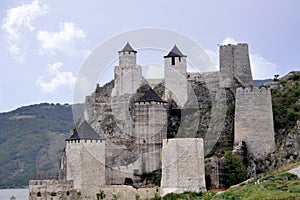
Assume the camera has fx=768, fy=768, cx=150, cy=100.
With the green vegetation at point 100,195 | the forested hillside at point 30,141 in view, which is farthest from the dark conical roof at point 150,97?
the forested hillside at point 30,141

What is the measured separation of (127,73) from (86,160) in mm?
10772

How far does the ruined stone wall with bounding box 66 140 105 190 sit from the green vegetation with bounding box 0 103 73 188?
50.1 metres

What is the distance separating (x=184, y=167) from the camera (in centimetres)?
4319

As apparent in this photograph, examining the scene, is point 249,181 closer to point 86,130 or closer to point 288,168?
point 288,168

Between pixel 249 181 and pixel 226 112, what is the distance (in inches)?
363

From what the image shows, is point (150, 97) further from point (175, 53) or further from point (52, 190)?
point (52, 190)

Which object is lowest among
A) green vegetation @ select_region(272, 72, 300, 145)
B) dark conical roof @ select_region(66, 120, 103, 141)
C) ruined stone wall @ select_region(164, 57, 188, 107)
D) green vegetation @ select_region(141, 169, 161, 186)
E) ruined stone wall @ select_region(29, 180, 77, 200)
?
ruined stone wall @ select_region(29, 180, 77, 200)

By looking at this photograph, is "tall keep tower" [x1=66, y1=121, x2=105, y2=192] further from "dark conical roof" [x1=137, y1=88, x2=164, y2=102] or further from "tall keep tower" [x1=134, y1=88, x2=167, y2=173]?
"dark conical roof" [x1=137, y1=88, x2=164, y2=102]

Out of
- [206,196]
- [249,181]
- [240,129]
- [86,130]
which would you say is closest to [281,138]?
[240,129]

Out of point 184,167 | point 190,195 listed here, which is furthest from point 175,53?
point 190,195

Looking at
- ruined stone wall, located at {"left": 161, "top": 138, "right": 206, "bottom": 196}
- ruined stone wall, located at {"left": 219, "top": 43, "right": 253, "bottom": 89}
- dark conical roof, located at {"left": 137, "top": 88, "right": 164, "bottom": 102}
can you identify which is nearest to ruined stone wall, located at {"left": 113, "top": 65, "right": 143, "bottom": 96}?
dark conical roof, located at {"left": 137, "top": 88, "right": 164, "bottom": 102}

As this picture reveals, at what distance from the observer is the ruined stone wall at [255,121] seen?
4675 cm

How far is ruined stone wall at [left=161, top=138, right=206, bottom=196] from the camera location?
43094 millimetres

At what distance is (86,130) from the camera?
46.4 meters
